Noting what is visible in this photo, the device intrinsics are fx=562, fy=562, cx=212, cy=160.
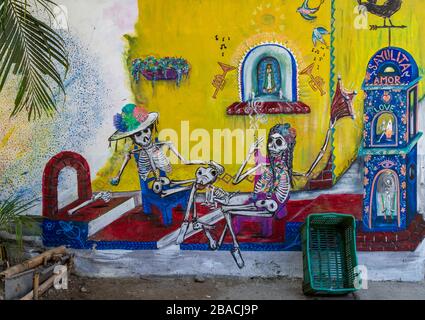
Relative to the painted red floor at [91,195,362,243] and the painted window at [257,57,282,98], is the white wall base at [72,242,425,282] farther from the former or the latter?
the painted window at [257,57,282,98]

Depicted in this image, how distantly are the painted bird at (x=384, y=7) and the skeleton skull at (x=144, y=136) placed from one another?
9.78 ft

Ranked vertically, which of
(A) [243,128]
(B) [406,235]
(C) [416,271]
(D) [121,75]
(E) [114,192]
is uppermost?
(D) [121,75]

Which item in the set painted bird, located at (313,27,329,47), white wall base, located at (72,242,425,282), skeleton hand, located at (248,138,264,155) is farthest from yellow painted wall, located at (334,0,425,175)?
white wall base, located at (72,242,425,282)

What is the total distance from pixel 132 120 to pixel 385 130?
121 inches

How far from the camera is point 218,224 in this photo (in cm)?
694

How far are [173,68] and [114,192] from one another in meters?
1.69

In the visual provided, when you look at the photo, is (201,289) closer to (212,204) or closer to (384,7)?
(212,204)

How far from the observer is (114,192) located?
6973 mm

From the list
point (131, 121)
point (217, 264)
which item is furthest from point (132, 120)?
point (217, 264)

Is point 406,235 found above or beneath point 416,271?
above

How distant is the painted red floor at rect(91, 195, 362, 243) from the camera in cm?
682

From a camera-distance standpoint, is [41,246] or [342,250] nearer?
[342,250]

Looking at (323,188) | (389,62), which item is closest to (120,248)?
(323,188)

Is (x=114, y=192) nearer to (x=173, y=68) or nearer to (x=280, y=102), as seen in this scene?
(x=173, y=68)
